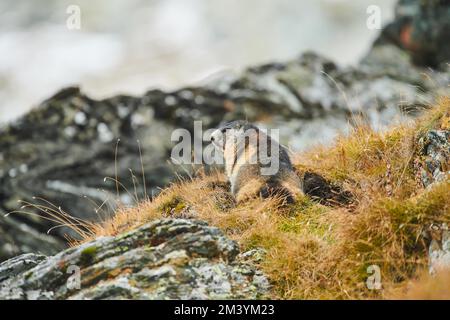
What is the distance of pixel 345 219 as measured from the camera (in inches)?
315

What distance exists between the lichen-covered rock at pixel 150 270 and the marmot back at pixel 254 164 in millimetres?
1998

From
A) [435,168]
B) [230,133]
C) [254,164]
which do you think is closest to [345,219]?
[435,168]

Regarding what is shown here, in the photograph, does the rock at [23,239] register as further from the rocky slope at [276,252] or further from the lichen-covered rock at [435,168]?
the lichen-covered rock at [435,168]

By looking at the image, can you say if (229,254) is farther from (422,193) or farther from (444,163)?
(444,163)

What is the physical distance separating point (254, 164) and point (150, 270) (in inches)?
153

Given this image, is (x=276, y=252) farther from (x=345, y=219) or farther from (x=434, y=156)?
(x=434, y=156)

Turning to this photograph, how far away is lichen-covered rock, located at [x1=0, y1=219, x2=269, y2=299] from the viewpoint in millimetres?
7293

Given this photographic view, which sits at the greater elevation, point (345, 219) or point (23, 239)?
point (345, 219)

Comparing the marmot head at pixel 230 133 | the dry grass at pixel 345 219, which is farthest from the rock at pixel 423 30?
the dry grass at pixel 345 219

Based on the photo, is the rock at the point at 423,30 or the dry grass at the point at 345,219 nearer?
the dry grass at the point at 345,219

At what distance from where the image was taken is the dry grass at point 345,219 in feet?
23.9

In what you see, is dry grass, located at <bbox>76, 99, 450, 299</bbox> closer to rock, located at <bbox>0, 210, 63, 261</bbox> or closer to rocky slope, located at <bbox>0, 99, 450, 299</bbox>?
rocky slope, located at <bbox>0, 99, 450, 299</bbox>

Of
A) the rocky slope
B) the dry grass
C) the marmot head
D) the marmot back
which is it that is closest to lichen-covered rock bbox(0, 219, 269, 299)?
the rocky slope

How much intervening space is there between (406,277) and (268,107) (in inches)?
958
